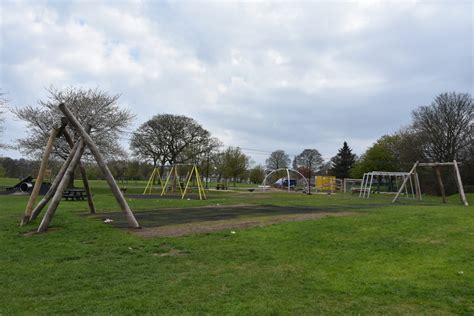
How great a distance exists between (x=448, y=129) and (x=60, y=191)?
4502 cm

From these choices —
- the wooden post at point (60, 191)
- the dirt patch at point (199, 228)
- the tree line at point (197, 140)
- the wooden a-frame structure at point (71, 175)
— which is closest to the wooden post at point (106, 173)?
the wooden a-frame structure at point (71, 175)

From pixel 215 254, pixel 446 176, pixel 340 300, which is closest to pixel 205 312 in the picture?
pixel 340 300

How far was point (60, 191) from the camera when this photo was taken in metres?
11.0

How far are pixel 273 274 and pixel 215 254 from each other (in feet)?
5.63

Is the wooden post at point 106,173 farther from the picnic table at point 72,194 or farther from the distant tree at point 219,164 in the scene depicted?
the distant tree at point 219,164

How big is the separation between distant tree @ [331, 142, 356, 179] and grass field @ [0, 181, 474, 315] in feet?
213

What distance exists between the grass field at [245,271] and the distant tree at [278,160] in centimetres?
8101

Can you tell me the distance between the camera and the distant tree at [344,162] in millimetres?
73812

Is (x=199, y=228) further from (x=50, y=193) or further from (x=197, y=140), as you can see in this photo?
(x=197, y=140)

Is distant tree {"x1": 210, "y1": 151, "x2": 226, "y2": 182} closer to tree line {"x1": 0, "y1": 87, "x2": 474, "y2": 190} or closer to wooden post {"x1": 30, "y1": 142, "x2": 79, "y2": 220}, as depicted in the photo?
tree line {"x1": 0, "y1": 87, "x2": 474, "y2": 190}

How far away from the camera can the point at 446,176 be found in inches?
1738

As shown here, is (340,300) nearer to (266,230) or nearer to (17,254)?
(266,230)

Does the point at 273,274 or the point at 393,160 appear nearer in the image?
the point at 273,274

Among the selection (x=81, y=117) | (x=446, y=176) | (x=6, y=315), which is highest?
(x=81, y=117)
